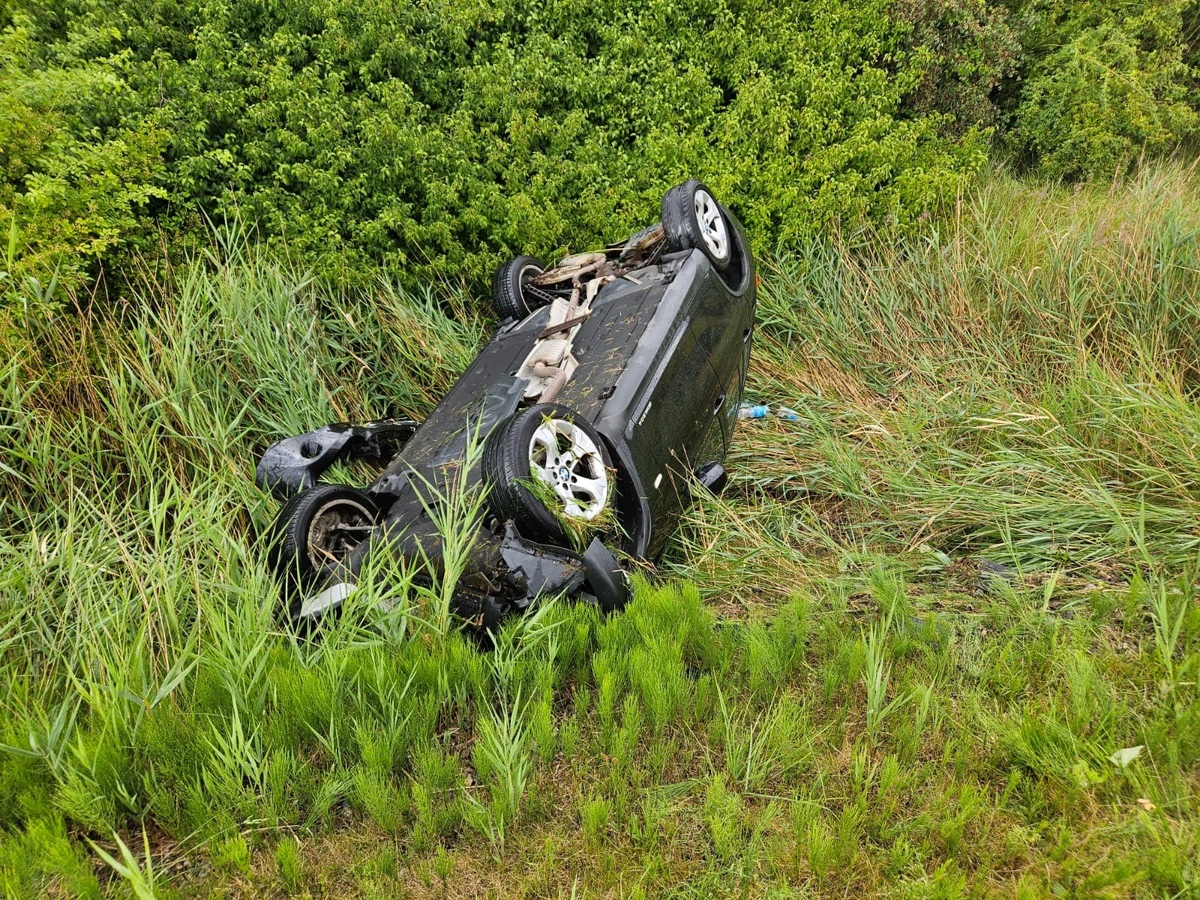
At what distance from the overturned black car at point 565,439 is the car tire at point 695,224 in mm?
11

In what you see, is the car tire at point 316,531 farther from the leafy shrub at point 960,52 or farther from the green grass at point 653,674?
the leafy shrub at point 960,52

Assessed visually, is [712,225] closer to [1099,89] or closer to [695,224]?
[695,224]

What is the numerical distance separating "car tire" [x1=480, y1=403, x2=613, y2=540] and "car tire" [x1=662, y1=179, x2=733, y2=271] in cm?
164

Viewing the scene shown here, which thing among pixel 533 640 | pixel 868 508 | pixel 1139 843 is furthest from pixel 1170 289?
pixel 533 640

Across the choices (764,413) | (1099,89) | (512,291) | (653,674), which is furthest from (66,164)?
(1099,89)

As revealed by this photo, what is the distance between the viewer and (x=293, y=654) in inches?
108

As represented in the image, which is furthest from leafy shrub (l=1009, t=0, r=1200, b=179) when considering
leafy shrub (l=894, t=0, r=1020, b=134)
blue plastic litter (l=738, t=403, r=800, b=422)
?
blue plastic litter (l=738, t=403, r=800, b=422)

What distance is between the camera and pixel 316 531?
132 inches

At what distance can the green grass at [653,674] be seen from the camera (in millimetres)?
2172

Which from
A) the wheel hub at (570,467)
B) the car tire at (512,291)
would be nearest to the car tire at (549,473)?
the wheel hub at (570,467)

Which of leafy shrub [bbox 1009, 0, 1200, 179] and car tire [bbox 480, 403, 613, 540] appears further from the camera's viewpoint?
leafy shrub [bbox 1009, 0, 1200, 179]

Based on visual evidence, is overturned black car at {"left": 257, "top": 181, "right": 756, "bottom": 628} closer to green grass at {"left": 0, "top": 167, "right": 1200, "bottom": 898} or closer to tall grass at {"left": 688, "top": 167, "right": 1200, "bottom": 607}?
green grass at {"left": 0, "top": 167, "right": 1200, "bottom": 898}

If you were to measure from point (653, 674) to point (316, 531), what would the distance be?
158 centimetres

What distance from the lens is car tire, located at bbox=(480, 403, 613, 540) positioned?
10.0ft
